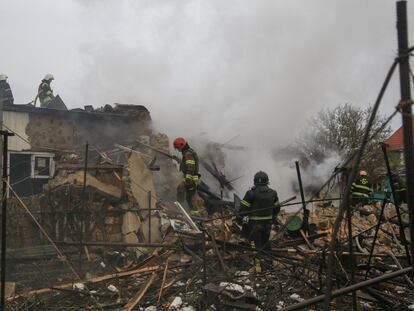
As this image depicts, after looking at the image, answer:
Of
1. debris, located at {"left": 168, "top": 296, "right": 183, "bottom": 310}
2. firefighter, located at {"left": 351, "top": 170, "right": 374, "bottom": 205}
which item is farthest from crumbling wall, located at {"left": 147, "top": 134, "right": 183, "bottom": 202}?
debris, located at {"left": 168, "top": 296, "right": 183, "bottom": 310}

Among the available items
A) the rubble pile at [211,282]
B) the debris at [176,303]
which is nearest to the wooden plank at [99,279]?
the rubble pile at [211,282]

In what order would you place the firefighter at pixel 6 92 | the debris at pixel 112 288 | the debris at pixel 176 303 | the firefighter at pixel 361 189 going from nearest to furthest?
the debris at pixel 176 303, the debris at pixel 112 288, the firefighter at pixel 361 189, the firefighter at pixel 6 92

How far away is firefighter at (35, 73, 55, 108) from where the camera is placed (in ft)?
45.2

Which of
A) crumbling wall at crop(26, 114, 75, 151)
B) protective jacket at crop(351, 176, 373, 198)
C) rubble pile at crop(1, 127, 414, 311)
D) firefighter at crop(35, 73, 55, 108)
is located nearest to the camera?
rubble pile at crop(1, 127, 414, 311)

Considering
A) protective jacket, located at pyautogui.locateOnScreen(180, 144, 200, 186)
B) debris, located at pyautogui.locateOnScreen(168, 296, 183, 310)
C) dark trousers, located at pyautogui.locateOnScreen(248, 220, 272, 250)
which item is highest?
protective jacket, located at pyautogui.locateOnScreen(180, 144, 200, 186)

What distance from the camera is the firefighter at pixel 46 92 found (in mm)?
13766

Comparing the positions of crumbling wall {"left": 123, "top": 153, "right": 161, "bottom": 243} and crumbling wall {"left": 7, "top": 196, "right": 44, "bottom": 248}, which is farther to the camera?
crumbling wall {"left": 123, "top": 153, "right": 161, "bottom": 243}

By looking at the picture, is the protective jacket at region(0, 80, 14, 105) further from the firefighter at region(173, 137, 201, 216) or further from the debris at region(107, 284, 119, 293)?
the debris at region(107, 284, 119, 293)

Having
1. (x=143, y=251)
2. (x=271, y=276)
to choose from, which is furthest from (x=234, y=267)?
(x=143, y=251)

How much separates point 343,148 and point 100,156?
12627mm

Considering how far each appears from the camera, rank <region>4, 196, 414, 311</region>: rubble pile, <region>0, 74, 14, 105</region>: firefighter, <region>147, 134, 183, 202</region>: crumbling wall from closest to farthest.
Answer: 1. <region>4, 196, 414, 311</region>: rubble pile
2. <region>0, 74, 14, 105</region>: firefighter
3. <region>147, 134, 183, 202</region>: crumbling wall

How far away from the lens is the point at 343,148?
2058 cm

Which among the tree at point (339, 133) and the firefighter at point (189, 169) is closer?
the firefighter at point (189, 169)

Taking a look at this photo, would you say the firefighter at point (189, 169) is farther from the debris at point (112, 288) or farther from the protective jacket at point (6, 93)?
the protective jacket at point (6, 93)
